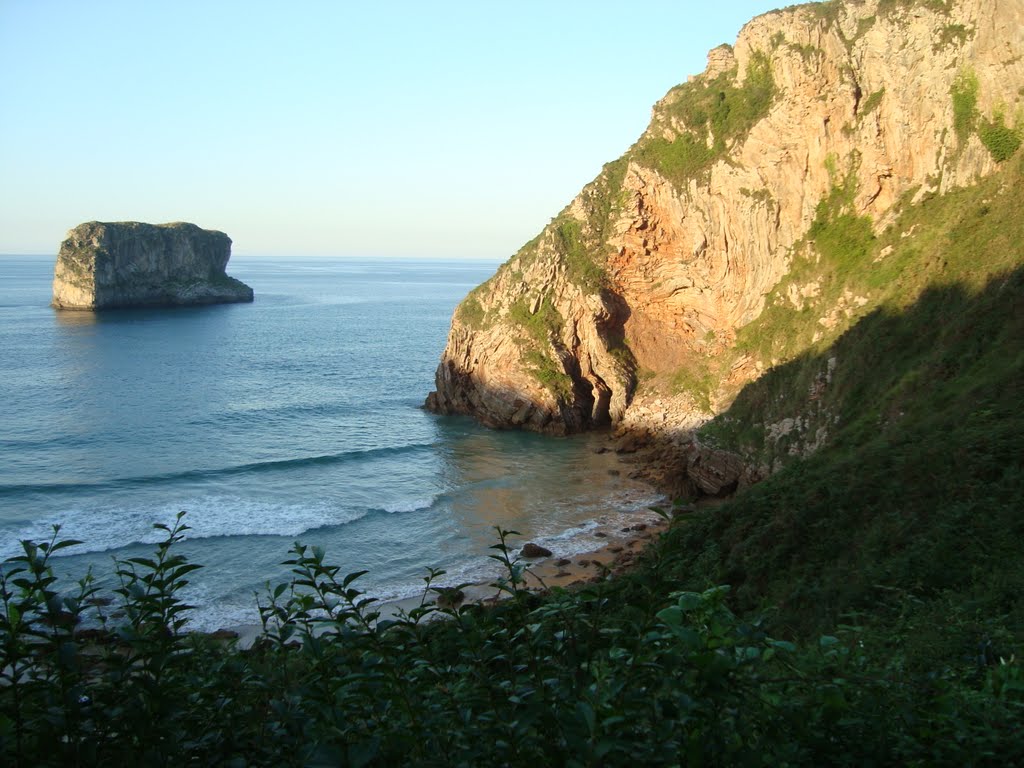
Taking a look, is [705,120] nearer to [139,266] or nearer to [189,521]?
[189,521]

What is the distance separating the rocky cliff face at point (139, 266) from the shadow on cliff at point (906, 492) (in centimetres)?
10281

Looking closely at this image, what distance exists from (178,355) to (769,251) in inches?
2097

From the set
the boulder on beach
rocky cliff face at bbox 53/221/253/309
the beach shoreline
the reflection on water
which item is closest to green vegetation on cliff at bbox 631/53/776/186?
the beach shoreline

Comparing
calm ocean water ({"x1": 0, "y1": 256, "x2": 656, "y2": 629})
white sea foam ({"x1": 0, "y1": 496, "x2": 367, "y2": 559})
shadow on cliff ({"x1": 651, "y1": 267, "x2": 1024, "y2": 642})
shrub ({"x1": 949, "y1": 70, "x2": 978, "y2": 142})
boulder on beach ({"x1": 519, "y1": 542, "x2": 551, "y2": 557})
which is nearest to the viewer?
shadow on cliff ({"x1": 651, "y1": 267, "x2": 1024, "y2": 642})

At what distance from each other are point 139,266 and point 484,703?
391 ft

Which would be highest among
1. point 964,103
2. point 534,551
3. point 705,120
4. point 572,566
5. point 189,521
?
point 705,120

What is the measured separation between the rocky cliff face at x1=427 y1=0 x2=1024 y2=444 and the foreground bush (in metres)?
29.6

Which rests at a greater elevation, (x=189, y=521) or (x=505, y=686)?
(x=505, y=686)

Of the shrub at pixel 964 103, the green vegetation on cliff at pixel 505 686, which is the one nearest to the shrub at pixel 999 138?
the shrub at pixel 964 103

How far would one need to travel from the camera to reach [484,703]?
12.6 feet

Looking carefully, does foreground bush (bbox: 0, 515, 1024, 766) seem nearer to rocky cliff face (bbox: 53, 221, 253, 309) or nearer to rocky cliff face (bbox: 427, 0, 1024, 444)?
rocky cliff face (bbox: 427, 0, 1024, 444)

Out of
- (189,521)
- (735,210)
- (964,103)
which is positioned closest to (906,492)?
(964,103)

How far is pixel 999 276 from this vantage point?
2467 centimetres

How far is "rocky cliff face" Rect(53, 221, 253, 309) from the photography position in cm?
10456
